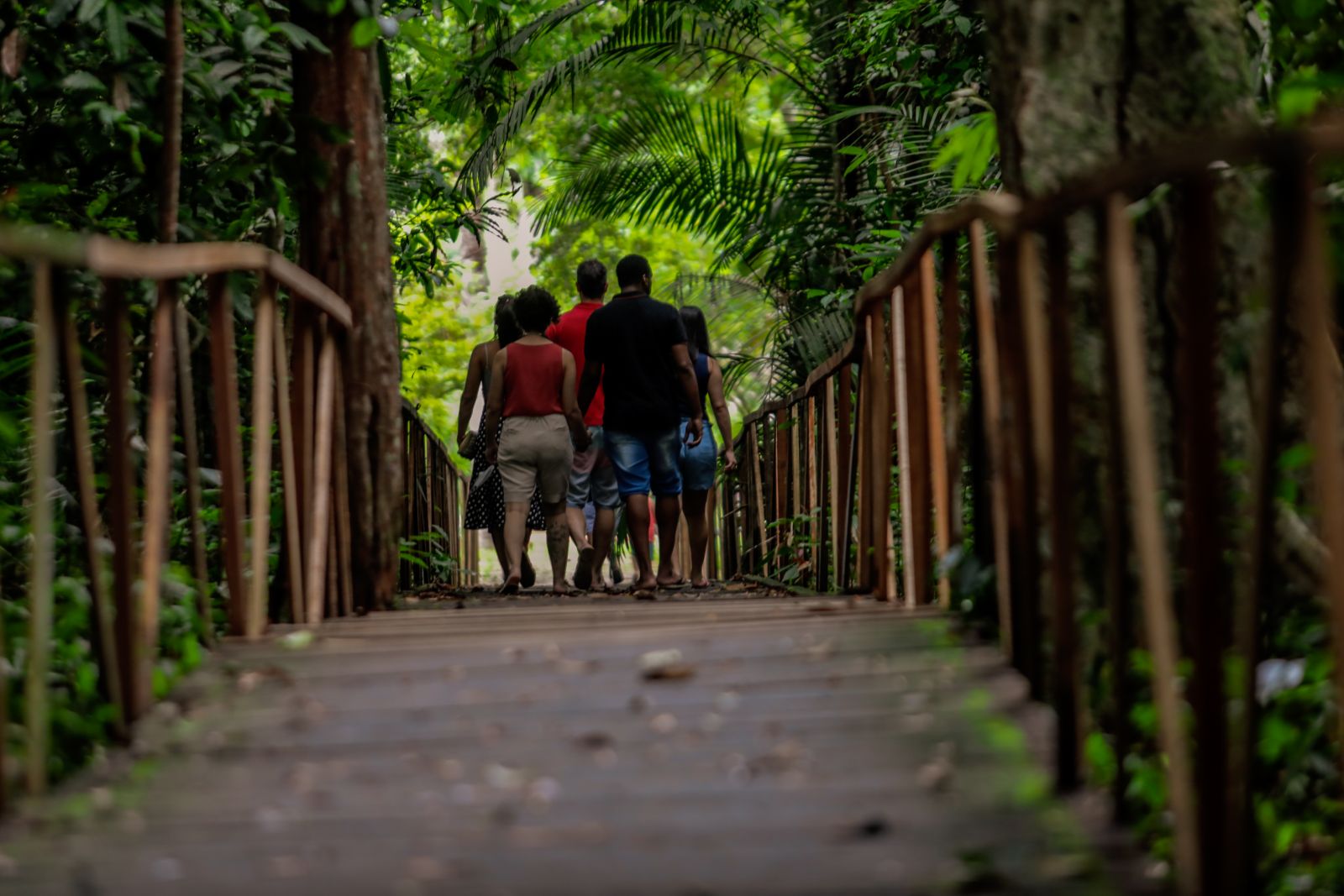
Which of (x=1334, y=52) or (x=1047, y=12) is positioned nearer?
(x=1047, y=12)

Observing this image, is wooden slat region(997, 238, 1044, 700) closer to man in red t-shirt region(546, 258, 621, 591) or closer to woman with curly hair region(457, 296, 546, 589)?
man in red t-shirt region(546, 258, 621, 591)

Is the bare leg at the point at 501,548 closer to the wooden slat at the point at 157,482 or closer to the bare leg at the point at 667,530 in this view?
the bare leg at the point at 667,530

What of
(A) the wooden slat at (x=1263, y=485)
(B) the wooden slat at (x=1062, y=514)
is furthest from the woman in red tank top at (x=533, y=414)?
(A) the wooden slat at (x=1263, y=485)

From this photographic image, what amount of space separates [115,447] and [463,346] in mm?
19682

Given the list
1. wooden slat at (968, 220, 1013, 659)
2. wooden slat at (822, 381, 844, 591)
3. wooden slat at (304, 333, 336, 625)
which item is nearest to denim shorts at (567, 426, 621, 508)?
wooden slat at (822, 381, 844, 591)

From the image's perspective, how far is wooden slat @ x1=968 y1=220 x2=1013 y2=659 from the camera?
145 inches

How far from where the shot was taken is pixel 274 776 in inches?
119

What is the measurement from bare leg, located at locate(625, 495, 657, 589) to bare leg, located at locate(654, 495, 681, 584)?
0.27ft

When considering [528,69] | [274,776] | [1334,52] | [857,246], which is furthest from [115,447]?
[528,69]

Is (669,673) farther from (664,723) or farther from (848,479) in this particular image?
(848,479)

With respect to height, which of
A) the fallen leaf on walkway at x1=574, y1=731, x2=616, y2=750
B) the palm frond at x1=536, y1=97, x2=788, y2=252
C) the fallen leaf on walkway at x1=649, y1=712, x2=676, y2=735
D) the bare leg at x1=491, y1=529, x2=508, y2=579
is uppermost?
the palm frond at x1=536, y1=97, x2=788, y2=252

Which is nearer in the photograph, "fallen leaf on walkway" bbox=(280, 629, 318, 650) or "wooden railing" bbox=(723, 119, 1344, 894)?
"wooden railing" bbox=(723, 119, 1344, 894)

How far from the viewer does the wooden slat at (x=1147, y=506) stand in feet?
8.19

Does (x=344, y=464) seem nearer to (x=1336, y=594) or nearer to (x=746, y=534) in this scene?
(x=1336, y=594)
